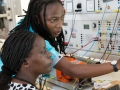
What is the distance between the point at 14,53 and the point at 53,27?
1.09ft

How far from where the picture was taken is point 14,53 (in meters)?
0.84

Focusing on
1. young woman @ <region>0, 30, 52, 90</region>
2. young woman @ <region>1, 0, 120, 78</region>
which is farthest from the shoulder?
young woman @ <region>1, 0, 120, 78</region>

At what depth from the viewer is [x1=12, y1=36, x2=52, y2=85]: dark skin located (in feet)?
2.81

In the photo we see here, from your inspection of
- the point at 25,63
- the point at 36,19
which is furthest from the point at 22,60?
the point at 36,19

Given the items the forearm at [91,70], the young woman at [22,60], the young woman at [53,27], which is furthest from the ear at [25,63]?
the forearm at [91,70]

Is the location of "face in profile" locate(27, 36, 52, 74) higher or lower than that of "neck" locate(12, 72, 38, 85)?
higher

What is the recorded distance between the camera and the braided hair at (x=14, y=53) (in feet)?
2.74

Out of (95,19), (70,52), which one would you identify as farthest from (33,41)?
(70,52)

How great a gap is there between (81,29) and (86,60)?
24cm

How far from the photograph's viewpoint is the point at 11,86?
0.83m

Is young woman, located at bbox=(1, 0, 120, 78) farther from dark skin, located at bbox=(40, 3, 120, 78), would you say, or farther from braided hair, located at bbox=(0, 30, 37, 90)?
braided hair, located at bbox=(0, 30, 37, 90)

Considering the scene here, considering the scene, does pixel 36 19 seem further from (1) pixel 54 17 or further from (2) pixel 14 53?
(2) pixel 14 53

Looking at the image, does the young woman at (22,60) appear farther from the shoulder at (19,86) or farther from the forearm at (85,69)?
the forearm at (85,69)

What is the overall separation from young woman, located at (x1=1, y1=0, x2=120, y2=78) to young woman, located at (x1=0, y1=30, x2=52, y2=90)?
16 cm
